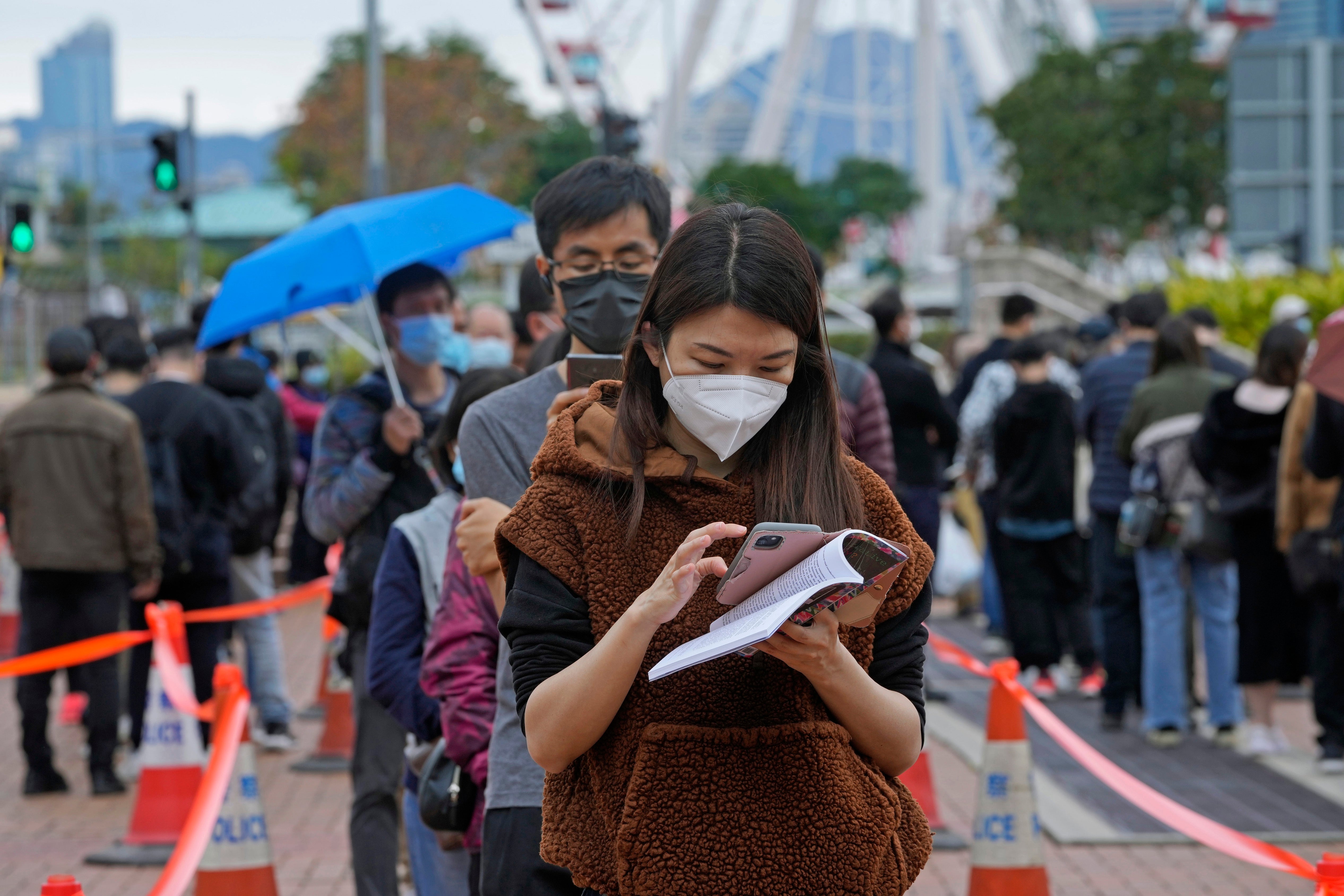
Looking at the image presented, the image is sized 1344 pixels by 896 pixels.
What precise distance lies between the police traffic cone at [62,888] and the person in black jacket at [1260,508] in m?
5.83

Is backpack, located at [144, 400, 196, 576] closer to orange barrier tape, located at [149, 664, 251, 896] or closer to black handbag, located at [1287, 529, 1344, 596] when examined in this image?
orange barrier tape, located at [149, 664, 251, 896]

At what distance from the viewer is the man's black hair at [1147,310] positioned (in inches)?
347

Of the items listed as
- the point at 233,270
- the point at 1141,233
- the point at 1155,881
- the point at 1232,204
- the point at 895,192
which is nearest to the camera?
the point at 233,270

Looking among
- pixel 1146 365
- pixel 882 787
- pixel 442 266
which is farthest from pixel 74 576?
pixel 882 787

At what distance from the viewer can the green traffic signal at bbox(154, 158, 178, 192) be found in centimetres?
1809

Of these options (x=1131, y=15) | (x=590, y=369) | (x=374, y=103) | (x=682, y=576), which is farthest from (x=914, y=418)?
(x=1131, y=15)

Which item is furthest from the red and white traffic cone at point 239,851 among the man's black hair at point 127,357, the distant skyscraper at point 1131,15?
the distant skyscraper at point 1131,15

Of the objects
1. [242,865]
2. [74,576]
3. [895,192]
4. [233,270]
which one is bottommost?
[242,865]

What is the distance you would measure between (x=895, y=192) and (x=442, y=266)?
6082 cm

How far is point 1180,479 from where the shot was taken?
26.4ft

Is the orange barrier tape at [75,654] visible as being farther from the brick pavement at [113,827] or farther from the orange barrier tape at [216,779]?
the orange barrier tape at [216,779]

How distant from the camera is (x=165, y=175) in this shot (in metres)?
18.2

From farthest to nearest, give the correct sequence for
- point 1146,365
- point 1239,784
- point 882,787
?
point 1146,365, point 1239,784, point 882,787

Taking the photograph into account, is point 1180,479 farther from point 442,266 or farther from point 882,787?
point 882,787
